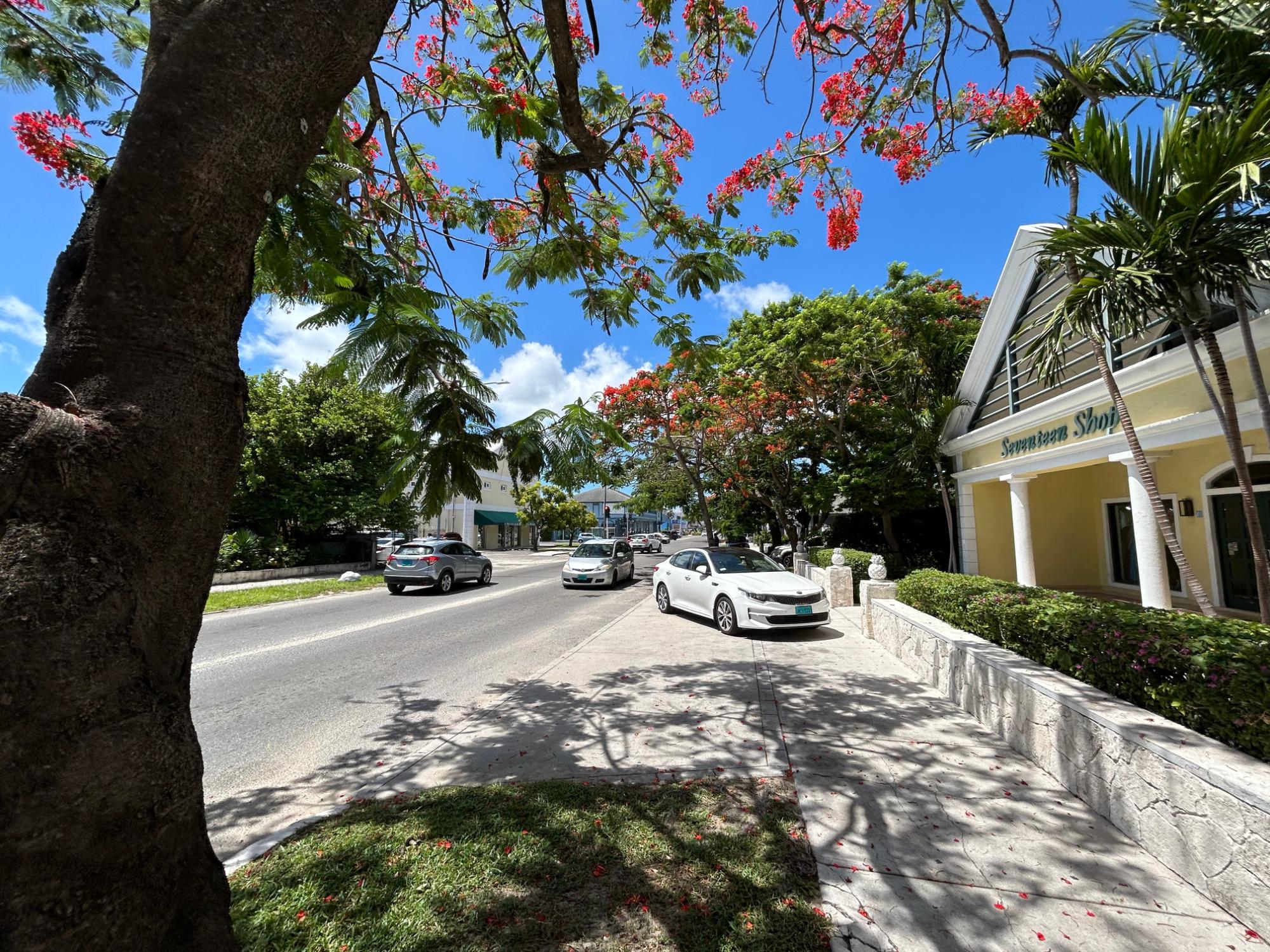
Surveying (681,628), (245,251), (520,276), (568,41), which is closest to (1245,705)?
(245,251)

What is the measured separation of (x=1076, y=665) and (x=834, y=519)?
15700 mm

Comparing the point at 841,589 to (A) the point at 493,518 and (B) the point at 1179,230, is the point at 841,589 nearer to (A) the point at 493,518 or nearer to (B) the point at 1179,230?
(B) the point at 1179,230

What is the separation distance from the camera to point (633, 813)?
332 cm

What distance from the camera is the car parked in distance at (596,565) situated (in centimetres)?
1659

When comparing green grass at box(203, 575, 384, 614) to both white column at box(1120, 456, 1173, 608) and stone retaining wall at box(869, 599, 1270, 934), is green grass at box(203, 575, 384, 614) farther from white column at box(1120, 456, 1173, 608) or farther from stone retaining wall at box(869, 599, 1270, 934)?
white column at box(1120, 456, 1173, 608)

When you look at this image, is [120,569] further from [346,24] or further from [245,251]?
[346,24]

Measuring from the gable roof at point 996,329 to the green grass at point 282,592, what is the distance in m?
16.8

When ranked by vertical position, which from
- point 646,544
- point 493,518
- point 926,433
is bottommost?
point 646,544

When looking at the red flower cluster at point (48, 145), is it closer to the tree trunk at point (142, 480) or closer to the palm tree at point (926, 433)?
the tree trunk at point (142, 480)

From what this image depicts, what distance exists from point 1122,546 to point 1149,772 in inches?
450

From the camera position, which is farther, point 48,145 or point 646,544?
point 646,544

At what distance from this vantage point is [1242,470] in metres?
4.56

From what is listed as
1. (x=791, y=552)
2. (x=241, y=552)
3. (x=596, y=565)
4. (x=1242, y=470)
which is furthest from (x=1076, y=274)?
(x=241, y=552)

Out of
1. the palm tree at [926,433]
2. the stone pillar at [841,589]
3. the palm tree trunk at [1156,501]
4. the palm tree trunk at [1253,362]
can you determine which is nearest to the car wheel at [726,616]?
the stone pillar at [841,589]
